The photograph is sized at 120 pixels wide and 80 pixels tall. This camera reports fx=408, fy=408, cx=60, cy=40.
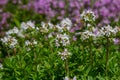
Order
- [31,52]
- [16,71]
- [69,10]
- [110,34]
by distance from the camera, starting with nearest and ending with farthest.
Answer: [110,34]
[16,71]
[31,52]
[69,10]

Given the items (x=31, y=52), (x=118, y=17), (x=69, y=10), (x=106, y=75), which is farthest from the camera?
(x=69, y=10)

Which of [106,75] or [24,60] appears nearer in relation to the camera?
[106,75]

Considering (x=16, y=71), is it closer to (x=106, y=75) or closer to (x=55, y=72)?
(x=55, y=72)

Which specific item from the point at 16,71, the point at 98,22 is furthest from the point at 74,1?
the point at 16,71

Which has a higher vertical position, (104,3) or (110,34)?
(104,3)

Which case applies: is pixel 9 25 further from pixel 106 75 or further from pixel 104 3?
pixel 106 75

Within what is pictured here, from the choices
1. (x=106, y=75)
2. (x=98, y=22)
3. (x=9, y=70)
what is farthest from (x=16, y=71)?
(x=98, y=22)

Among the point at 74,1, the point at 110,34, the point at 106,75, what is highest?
the point at 74,1

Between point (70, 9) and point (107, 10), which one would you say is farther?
point (70, 9)

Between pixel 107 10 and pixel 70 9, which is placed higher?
pixel 70 9
